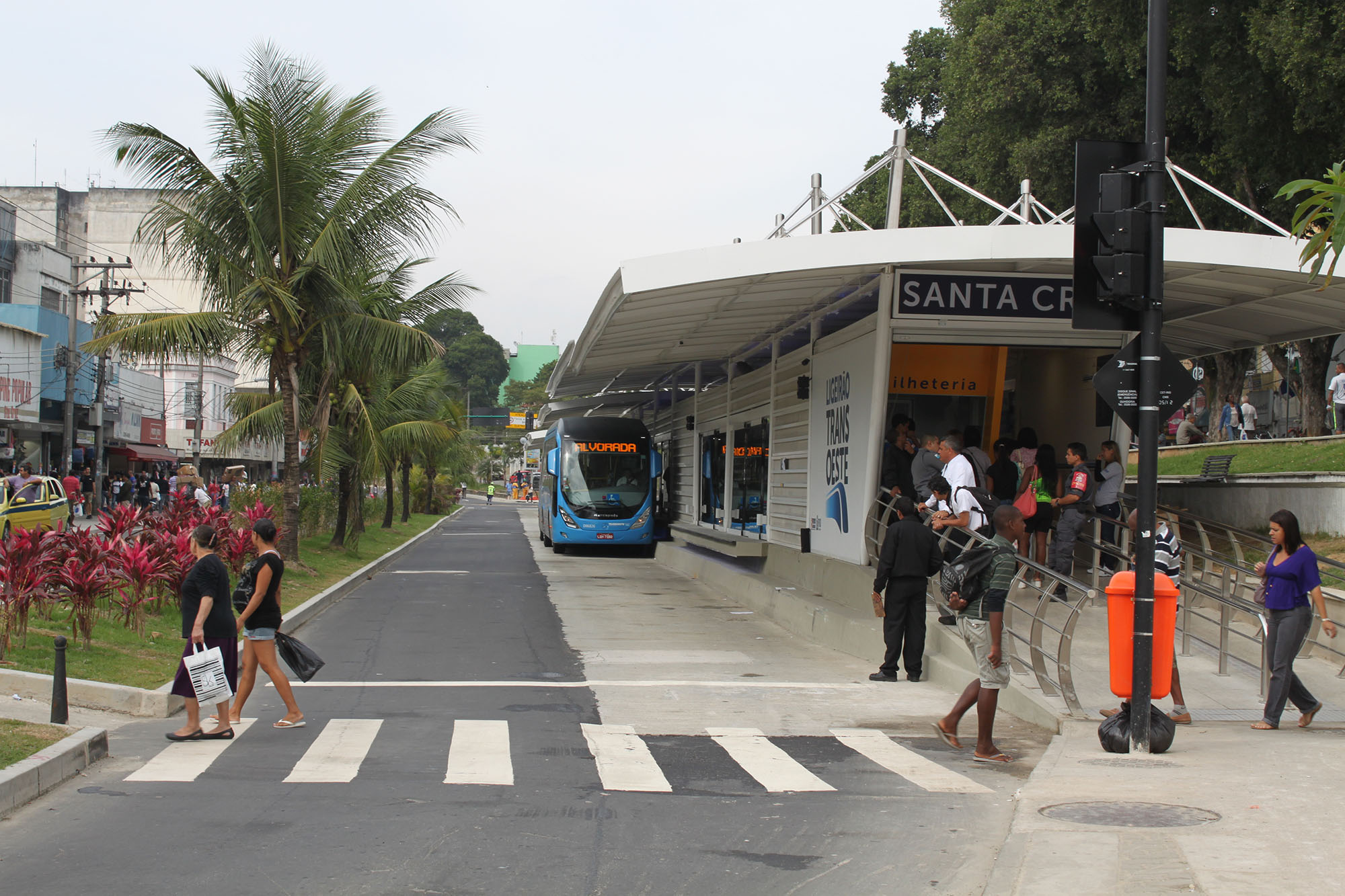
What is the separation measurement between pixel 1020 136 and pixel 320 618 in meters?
17.7

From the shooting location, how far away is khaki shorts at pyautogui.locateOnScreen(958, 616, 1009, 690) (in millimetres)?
8375

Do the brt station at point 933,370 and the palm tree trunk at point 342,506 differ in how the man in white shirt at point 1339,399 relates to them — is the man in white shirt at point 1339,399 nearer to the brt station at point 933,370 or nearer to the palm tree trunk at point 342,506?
the brt station at point 933,370

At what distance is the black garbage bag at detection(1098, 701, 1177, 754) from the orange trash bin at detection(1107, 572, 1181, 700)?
15 cm

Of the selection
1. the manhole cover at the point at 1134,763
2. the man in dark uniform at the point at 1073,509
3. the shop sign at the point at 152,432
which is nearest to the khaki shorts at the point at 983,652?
the manhole cover at the point at 1134,763

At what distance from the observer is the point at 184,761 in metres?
8.07

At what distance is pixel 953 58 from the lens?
1180 inches

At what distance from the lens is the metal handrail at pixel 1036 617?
9570 mm

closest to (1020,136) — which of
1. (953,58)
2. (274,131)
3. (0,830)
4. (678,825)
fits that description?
(953,58)

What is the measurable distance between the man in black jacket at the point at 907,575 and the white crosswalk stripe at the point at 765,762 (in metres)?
2.85

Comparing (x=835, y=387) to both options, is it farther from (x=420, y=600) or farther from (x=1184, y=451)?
(x=1184, y=451)

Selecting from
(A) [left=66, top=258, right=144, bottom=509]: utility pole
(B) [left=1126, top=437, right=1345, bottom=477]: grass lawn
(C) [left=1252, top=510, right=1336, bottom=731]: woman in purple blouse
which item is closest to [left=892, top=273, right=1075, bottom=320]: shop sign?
(B) [left=1126, top=437, right=1345, bottom=477]: grass lawn

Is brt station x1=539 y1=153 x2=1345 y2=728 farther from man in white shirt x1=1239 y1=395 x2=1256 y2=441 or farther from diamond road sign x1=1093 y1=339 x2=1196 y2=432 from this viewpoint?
man in white shirt x1=1239 y1=395 x2=1256 y2=441

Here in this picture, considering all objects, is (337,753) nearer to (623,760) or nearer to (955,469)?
(623,760)

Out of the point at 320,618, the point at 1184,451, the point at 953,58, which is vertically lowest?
the point at 320,618
